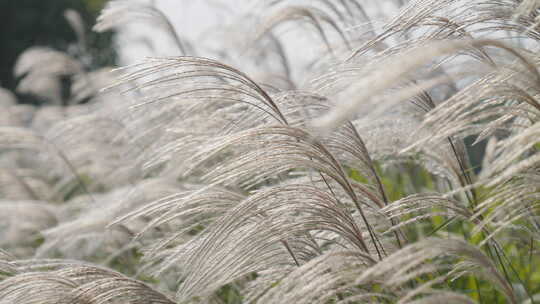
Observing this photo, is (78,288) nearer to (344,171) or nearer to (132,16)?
(344,171)

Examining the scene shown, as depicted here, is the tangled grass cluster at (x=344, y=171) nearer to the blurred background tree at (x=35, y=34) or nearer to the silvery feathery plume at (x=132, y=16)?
the silvery feathery plume at (x=132, y=16)

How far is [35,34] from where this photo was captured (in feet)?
63.3

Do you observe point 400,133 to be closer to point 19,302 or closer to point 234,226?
point 234,226

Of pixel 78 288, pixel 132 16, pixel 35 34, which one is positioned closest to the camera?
pixel 78 288

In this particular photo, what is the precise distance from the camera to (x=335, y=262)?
1226mm

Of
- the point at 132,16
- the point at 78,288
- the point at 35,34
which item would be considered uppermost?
the point at 35,34

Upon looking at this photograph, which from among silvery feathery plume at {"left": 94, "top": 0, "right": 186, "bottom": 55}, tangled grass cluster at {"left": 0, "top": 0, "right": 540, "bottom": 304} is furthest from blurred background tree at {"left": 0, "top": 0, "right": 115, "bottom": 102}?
tangled grass cluster at {"left": 0, "top": 0, "right": 540, "bottom": 304}

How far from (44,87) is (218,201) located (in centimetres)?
696

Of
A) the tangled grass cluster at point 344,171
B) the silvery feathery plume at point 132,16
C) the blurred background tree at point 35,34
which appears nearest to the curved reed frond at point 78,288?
the tangled grass cluster at point 344,171

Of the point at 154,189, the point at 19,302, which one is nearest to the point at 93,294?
the point at 19,302

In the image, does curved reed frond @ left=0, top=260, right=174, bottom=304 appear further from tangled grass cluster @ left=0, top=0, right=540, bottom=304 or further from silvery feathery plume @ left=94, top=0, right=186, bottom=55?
silvery feathery plume @ left=94, top=0, right=186, bottom=55

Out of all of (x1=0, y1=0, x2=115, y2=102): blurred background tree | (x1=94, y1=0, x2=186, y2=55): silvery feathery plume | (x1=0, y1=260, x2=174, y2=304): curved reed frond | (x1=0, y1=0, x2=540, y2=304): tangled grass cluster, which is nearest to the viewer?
(x1=0, y1=0, x2=540, y2=304): tangled grass cluster

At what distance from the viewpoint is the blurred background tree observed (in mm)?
18922

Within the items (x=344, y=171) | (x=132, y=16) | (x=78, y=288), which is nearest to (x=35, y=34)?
(x=132, y=16)
